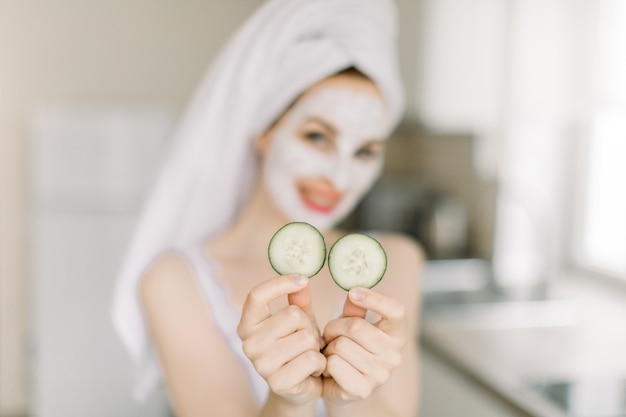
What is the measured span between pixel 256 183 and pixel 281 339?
46cm

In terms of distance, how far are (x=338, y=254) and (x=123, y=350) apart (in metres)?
1.33

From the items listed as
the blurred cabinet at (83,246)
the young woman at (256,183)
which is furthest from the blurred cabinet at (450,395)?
the blurred cabinet at (83,246)

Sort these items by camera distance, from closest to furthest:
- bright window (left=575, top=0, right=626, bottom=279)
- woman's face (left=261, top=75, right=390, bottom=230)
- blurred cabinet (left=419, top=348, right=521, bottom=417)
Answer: woman's face (left=261, top=75, right=390, bottom=230)
blurred cabinet (left=419, top=348, right=521, bottom=417)
bright window (left=575, top=0, right=626, bottom=279)

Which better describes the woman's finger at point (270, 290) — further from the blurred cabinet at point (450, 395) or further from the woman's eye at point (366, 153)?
the blurred cabinet at point (450, 395)

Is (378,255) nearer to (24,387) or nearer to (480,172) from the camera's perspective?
(24,387)

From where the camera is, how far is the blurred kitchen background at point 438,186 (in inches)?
47.6

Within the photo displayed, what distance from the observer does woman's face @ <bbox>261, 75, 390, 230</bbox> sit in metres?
0.84

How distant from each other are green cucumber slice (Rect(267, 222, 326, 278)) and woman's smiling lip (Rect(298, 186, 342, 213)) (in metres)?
0.27

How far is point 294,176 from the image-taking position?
2.85 ft

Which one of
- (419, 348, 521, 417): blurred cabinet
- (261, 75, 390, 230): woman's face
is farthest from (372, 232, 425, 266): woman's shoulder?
(419, 348, 521, 417): blurred cabinet


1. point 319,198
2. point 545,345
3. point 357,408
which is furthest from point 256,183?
point 545,345

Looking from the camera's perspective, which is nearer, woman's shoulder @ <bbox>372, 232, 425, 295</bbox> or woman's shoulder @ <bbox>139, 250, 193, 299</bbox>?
woman's shoulder @ <bbox>139, 250, 193, 299</bbox>

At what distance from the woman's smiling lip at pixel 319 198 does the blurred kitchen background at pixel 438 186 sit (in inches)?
18.0

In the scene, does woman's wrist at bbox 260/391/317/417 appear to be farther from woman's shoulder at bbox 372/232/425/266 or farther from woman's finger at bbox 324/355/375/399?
woman's shoulder at bbox 372/232/425/266
